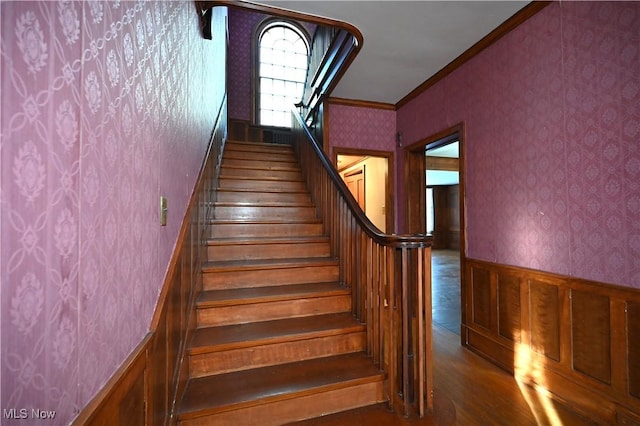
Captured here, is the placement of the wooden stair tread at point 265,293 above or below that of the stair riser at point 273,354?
above

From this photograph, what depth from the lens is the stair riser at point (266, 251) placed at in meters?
2.44

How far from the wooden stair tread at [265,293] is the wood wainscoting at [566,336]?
1374 mm

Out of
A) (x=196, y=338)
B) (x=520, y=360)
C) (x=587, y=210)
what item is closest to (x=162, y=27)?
(x=196, y=338)

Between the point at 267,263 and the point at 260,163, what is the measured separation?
6.49 ft

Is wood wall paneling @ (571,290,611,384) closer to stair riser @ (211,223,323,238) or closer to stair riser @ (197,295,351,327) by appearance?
stair riser @ (197,295,351,327)

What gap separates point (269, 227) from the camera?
283cm

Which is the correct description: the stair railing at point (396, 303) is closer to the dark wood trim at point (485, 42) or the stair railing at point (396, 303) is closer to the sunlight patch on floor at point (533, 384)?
the sunlight patch on floor at point (533, 384)

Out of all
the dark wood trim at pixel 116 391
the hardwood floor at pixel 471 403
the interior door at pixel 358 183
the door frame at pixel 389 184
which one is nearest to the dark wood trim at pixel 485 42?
the door frame at pixel 389 184

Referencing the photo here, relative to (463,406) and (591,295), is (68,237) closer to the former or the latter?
(463,406)

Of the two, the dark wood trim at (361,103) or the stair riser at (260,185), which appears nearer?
the stair riser at (260,185)

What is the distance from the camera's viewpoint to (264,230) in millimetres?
2812

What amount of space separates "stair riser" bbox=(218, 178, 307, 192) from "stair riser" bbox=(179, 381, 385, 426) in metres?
2.22

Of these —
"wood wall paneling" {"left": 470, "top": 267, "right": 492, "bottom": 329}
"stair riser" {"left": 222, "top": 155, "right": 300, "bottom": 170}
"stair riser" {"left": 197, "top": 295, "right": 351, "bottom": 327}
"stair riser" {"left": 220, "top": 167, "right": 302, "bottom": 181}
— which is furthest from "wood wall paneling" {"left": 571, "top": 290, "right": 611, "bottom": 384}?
"stair riser" {"left": 222, "top": 155, "right": 300, "bottom": 170}

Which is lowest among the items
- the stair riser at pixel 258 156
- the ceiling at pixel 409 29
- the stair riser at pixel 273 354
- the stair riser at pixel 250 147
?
the stair riser at pixel 273 354
